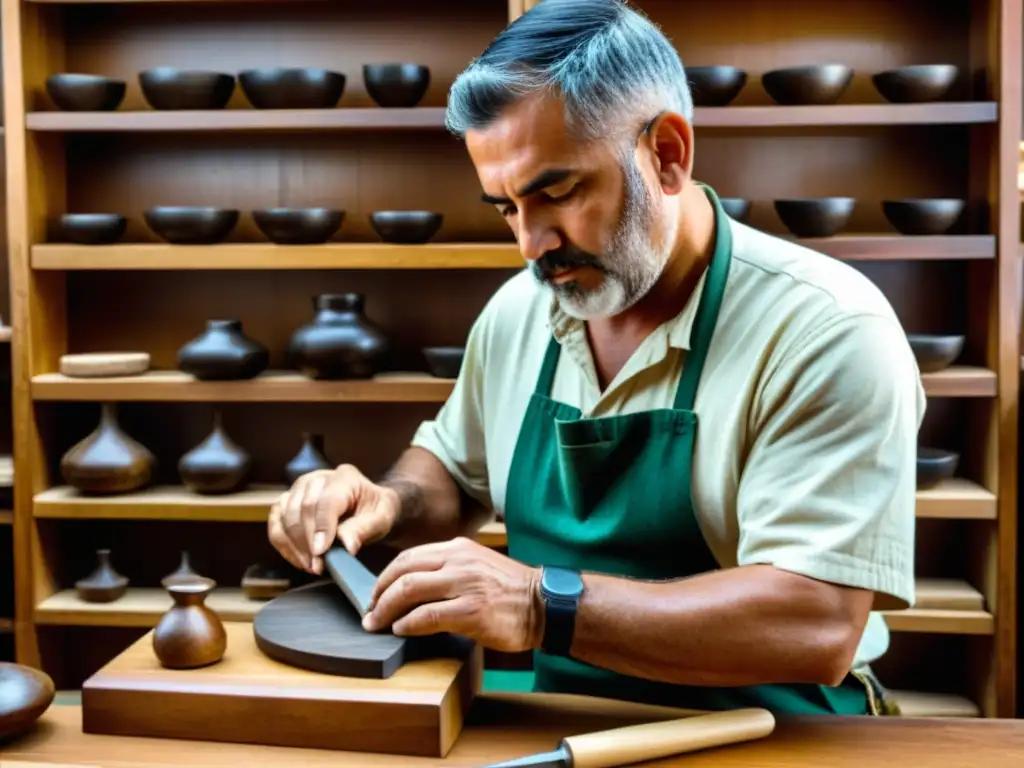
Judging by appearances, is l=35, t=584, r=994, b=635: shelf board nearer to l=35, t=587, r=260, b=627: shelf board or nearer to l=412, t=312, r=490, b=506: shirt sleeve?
l=35, t=587, r=260, b=627: shelf board

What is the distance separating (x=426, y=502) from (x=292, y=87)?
78.7 inches

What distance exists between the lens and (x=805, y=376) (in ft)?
5.38

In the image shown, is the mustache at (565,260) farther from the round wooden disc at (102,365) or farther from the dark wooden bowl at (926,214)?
the round wooden disc at (102,365)

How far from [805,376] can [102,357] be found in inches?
110

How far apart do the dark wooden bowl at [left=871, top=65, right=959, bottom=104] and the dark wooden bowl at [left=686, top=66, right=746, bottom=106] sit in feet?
1.38


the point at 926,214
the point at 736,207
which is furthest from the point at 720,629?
the point at 926,214

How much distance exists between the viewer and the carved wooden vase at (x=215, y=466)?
12.5ft

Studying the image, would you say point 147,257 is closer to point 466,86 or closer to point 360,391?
point 360,391

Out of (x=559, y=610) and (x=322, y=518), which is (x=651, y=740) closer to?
(x=559, y=610)

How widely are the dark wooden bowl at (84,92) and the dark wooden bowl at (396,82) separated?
2.67 feet

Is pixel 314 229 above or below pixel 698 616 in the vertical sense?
above

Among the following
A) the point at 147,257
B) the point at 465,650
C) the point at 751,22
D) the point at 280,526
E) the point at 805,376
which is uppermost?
the point at 751,22

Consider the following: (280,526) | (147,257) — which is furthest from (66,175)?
(280,526)

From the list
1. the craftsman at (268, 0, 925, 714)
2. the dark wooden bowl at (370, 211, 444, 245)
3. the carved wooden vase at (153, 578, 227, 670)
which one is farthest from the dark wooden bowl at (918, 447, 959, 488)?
the carved wooden vase at (153, 578, 227, 670)
